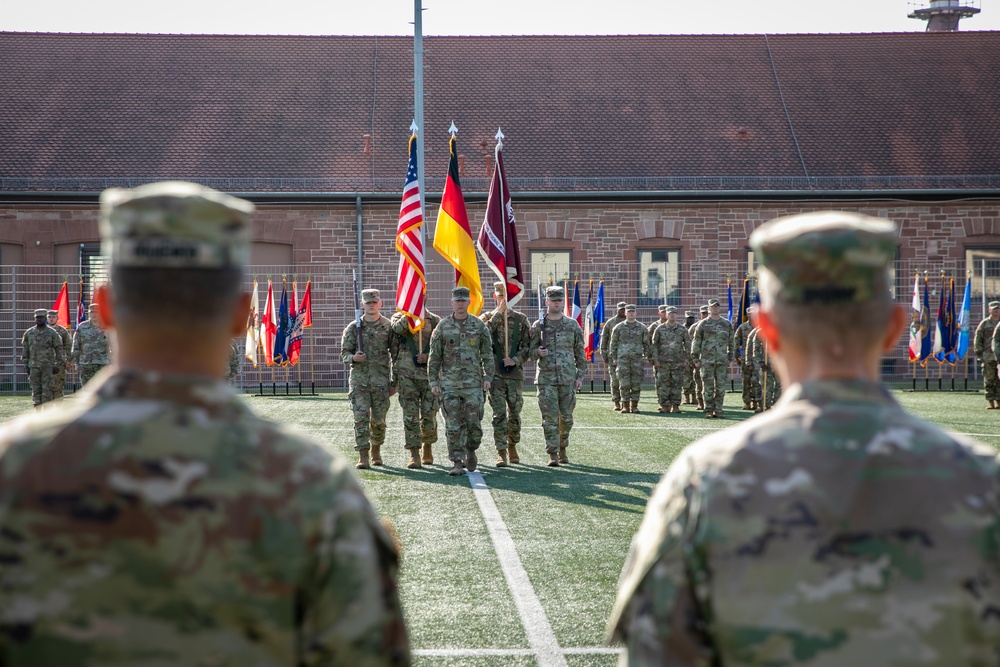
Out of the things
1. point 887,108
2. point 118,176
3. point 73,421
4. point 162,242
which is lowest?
point 73,421

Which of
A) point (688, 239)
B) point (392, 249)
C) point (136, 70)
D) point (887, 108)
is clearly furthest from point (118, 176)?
point (887, 108)

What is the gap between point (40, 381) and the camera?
2103 centimetres

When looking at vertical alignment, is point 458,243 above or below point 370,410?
above

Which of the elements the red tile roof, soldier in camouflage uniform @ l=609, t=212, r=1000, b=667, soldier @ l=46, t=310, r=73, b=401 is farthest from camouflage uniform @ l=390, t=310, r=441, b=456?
the red tile roof

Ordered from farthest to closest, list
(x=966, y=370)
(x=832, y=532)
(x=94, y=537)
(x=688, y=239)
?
(x=688, y=239) → (x=966, y=370) → (x=832, y=532) → (x=94, y=537)

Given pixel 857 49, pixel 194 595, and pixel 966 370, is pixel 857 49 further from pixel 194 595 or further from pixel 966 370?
pixel 194 595

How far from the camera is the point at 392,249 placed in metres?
29.0

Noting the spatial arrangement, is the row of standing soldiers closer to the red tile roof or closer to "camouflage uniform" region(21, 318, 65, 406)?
the red tile roof

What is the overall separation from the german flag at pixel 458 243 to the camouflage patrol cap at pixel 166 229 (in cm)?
1189

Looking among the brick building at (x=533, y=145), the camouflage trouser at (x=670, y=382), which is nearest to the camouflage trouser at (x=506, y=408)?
the camouflage trouser at (x=670, y=382)

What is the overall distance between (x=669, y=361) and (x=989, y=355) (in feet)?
21.6

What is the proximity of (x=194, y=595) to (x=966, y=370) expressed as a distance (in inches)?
1124

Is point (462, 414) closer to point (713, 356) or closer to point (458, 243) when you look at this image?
point (458, 243)

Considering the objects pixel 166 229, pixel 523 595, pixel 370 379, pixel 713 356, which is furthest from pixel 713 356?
pixel 166 229
